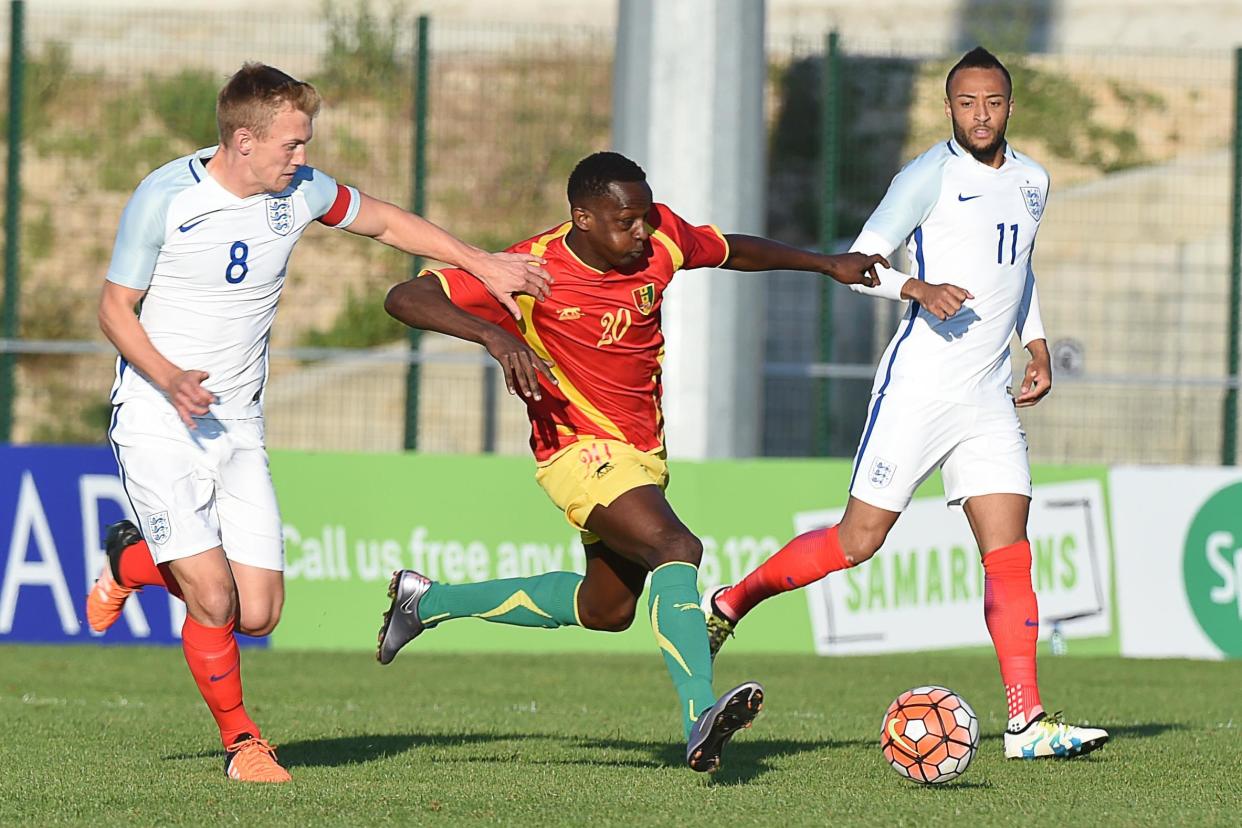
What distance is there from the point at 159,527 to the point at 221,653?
1.57 feet

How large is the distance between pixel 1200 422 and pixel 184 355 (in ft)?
41.0

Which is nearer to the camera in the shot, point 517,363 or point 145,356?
point 517,363

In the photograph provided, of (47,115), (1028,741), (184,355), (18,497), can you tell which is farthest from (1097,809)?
A: (47,115)

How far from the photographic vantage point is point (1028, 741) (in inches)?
274

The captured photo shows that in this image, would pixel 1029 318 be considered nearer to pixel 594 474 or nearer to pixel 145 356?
pixel 594 474

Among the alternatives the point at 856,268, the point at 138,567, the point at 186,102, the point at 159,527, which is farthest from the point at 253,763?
the point at 186,102

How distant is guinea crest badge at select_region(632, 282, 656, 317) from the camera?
659cm

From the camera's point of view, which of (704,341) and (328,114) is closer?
(704,341)

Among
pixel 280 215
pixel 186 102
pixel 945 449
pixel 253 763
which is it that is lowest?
pixel 253 763

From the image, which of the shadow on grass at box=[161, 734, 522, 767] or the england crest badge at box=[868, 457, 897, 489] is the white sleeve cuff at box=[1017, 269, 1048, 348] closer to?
the england crest badge at box=[868, 457, 897, 489]

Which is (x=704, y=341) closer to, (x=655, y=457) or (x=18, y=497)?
(x=18, y=497)

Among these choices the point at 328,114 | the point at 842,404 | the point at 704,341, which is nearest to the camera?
→ the point at 704,341

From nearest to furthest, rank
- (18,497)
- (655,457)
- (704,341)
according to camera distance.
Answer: (655,457) < (18,497) < (704,341)

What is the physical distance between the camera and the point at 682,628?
616cm
